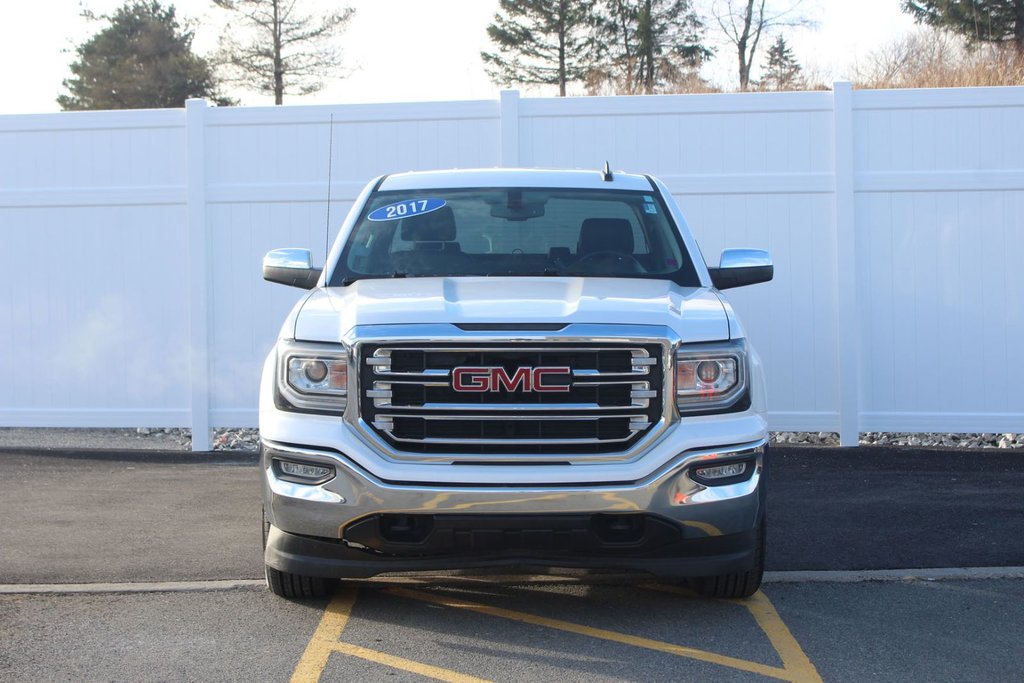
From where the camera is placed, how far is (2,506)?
7.73m

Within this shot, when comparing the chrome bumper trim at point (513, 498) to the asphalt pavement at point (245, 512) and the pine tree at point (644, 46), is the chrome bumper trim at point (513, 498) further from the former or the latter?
the pine tree at point (644, 46)

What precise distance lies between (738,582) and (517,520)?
1.21 metres

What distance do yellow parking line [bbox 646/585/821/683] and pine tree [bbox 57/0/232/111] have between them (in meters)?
39.3

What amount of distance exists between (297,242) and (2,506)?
11.5ft

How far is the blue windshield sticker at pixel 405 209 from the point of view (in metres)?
6.12

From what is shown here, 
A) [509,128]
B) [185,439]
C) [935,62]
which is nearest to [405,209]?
[509,128]

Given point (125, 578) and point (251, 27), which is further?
point (251, 27)

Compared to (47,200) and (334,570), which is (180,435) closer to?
(47,200)

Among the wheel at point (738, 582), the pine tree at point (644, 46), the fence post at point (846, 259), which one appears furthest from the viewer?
the pine tree at point (644, 46)

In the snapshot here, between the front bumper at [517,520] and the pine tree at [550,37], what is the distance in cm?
3395

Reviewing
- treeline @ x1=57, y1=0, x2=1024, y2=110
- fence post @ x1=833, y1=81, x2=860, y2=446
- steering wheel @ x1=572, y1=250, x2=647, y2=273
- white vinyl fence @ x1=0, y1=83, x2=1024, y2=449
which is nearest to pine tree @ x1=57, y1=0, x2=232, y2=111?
treeline @ x1=57, y1=0, x2=1024, y2=110

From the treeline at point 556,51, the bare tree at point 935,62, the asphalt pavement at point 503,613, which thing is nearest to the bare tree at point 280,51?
the treeline at point 556,51

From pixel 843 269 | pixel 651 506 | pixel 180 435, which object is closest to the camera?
pixel 651 506

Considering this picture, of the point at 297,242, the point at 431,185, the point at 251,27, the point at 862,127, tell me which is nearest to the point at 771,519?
the point at 431,185
